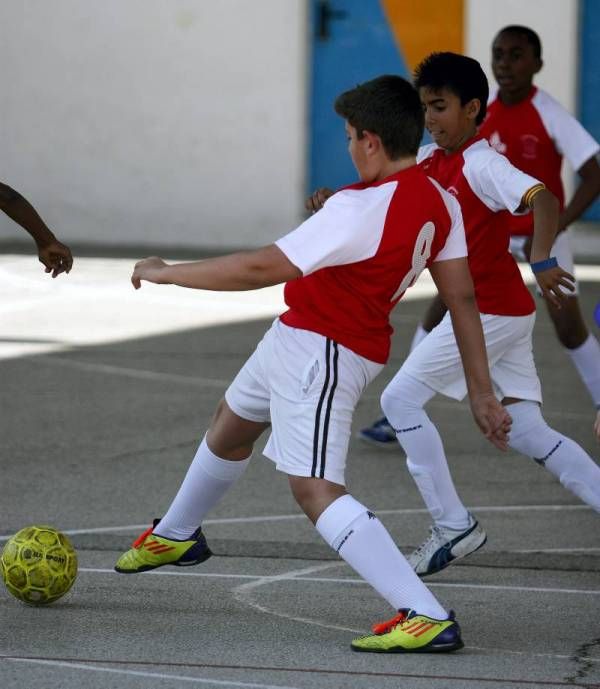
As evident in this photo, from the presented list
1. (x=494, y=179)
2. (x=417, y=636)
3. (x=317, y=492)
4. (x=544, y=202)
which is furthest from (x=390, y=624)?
(x=494, y=179)

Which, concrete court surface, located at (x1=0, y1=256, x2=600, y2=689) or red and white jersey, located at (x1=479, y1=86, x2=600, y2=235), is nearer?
concrete court surface, located at (x1=0, y1=256, x2=600, y2=689)

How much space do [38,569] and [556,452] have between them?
Result: 1973 millimetres

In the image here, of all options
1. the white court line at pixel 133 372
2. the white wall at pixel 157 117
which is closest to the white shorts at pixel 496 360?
the white court line at pixel 133 372

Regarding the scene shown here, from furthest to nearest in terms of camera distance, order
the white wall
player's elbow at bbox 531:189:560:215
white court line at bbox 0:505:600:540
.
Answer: the white wall
white court line at bbox 0:505:600:540
player's elbow at bbox 531:189:560:215

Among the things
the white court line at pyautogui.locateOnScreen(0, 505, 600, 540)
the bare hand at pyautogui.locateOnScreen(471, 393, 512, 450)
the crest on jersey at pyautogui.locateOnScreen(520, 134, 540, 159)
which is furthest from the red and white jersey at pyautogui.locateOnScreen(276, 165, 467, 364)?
the crest on jersey at pyautogui.locateOnScreen(520, 134, 540, 159)

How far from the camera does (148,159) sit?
18.4 meters

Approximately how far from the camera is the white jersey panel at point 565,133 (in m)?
8.34

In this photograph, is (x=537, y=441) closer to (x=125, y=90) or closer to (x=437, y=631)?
(x=437, y=631)

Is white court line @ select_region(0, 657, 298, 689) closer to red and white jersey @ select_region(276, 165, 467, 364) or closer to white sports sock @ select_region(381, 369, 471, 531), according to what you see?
red and white jersey @ select_region(276, 165, 467, 364)

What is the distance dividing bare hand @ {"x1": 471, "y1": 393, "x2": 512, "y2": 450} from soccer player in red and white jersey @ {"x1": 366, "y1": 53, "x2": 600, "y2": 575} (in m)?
0.78

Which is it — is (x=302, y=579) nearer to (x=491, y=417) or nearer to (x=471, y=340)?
(x=491, y=417)

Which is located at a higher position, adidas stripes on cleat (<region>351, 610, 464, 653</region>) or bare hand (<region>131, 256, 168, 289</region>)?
bare hand (<region>131, 256, 168, 289</region>)

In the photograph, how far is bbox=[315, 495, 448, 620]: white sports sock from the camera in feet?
16.0

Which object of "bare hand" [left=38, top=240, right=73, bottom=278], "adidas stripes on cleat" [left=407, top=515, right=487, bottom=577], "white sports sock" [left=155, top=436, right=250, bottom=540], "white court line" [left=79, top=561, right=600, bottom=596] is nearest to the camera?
"white sports sock" [left=155, top=436, right=250, bottom=540]
